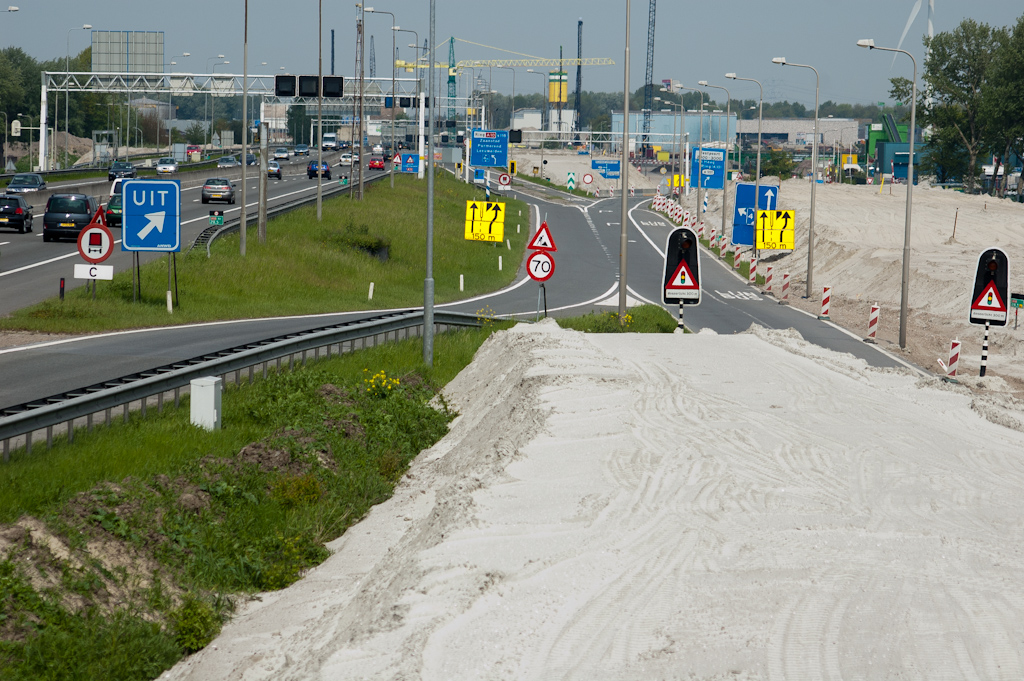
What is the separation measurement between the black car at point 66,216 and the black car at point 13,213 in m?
2.59

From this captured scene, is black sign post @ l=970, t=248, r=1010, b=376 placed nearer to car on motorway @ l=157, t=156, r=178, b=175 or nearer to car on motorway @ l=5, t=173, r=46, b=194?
car on motorway @ l=5, t=173, r=46, b=194

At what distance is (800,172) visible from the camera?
528 feet

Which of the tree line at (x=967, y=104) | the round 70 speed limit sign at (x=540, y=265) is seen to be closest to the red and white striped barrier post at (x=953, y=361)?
the round 70 speed limit sign at (x=540, y=265)

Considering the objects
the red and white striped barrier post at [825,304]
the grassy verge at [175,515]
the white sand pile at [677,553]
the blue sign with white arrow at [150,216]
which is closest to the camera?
the white sand pile at [677,553]

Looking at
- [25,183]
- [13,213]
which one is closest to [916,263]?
[13,213]

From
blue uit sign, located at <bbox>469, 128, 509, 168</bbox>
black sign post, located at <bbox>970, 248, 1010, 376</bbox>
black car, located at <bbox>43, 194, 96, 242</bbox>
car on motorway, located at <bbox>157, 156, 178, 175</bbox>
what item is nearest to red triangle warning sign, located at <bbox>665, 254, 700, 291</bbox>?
black sign post, located at <bbox>970, 248, 1010, 376</bbox>

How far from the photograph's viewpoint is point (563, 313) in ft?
121

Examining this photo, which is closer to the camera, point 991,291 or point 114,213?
point 991,291

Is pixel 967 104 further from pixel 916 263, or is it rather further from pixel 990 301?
pixel 990 301

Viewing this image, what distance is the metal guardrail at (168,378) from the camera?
12.7m

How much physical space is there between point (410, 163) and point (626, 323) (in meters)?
78.0

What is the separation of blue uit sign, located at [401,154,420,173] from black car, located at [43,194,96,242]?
51.2m

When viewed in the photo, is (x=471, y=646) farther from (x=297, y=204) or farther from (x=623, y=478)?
(x=297, y=204)

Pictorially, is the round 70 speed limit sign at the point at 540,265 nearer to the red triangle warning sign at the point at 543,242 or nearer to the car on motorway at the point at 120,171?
the red triangle warning sign at the point at 543,242
